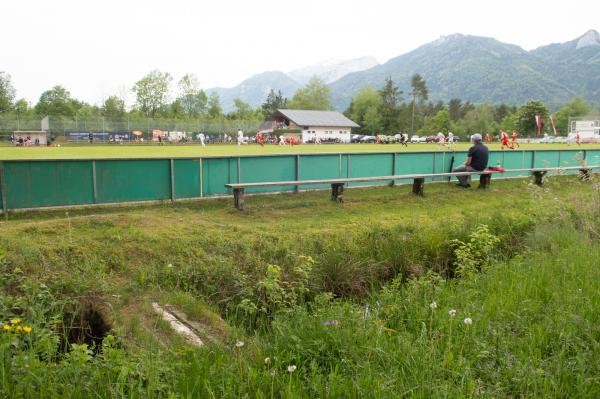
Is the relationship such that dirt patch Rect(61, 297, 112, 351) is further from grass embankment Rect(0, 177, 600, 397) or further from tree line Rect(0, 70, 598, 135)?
tree line Rect(0, 70, 598, 135)

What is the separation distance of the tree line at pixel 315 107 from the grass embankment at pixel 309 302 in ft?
270

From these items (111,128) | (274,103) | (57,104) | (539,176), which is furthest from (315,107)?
(539,176)

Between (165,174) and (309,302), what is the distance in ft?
24.7

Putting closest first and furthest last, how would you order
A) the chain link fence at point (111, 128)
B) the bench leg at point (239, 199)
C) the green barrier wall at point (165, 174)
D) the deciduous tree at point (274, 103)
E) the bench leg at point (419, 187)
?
1. the green barrier wall at point (165, 174)
2. the bench leg at point (239, 199)
3. the bench leg at point (419, 187)
4. the chain link fence at point (111, 128)
5. the deciduous tree at point (274, 103)

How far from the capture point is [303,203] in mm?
12148

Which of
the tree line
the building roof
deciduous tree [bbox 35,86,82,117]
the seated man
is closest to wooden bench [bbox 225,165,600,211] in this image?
the seated man

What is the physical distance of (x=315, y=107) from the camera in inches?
4550

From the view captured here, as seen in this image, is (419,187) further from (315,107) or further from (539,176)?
(315,107)

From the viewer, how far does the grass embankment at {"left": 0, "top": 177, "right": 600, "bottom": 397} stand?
11.1 ft

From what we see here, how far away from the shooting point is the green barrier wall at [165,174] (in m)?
10.6

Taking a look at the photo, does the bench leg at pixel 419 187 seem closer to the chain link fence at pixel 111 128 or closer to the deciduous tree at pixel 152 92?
the chain link fence at pixel 111 128

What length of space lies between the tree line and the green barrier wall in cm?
7572

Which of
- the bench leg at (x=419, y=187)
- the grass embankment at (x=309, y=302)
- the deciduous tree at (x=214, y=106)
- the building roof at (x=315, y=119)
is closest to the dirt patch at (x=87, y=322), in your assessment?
the grass embankment at (x=309, y=302)

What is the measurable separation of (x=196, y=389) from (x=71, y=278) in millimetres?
3437
